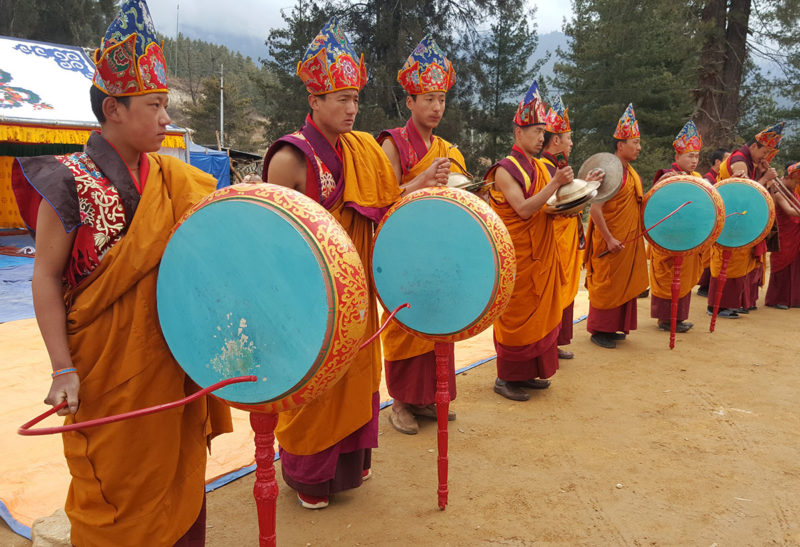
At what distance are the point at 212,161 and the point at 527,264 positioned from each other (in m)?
13.2

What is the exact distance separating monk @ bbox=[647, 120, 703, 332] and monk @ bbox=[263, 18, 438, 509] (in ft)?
13.5

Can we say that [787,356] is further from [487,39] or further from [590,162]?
[487,39]

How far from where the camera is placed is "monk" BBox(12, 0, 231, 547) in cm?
149

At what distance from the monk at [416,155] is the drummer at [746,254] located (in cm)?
417

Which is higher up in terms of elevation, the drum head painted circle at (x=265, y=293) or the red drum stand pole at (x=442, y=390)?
the drum head painted circle at (x=265, y=293)

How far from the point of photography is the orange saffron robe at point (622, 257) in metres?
5.13

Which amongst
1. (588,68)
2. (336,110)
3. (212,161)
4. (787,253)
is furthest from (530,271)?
(588,68)

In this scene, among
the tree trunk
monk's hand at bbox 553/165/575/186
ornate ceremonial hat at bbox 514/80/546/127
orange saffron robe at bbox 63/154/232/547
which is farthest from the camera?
the tree trunk

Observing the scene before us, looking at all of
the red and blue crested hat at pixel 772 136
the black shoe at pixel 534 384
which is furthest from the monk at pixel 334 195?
the red and blue crested hat at pixel 772 136

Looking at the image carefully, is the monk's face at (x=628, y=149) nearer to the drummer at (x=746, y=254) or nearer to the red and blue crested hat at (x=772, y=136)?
the drummer at (x=746, y=254)

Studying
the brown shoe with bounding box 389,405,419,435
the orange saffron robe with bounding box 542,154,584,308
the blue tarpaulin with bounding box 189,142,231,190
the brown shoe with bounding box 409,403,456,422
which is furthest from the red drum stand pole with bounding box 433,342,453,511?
the blue tarpaulin with bounding box 189,142,231,190

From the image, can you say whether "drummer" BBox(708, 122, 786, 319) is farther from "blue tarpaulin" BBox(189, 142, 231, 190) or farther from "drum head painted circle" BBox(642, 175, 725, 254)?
"blue tarpaulin" BBox(189, 142, 231, 190)

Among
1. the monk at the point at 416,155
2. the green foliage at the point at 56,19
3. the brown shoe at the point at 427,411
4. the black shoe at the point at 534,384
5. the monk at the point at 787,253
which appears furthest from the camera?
the green foliage at the point at 56,19

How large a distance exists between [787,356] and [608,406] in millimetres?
2384
